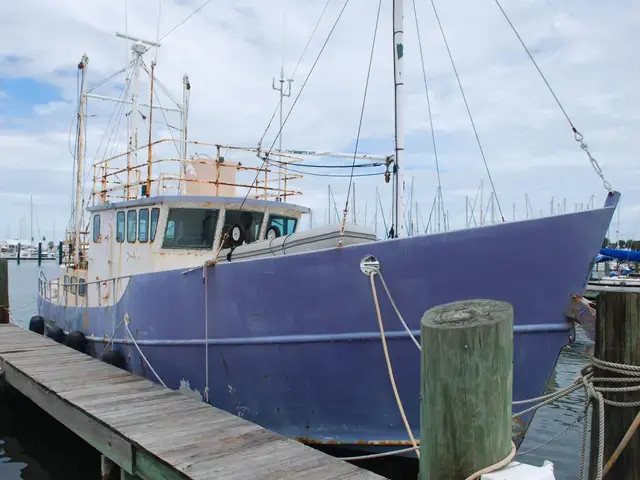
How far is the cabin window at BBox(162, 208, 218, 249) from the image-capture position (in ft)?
25.5

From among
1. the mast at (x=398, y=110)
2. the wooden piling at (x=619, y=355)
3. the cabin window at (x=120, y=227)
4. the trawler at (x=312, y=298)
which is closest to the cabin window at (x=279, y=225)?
the trawler at (x=312, y=298)

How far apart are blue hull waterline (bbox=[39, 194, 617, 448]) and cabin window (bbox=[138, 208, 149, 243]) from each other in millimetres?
1306

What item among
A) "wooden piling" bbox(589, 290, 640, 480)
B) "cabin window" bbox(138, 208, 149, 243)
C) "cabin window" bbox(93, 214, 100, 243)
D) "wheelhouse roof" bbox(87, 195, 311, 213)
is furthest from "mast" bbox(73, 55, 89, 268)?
"wooden piling" bbox(589, 290, 640, 480)

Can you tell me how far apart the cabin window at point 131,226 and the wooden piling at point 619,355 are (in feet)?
21.3

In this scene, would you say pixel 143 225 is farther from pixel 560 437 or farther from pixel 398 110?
pixel 560 437

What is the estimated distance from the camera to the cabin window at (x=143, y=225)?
7984 millimetres

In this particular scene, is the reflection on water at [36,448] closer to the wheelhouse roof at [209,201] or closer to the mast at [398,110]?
the wheelhouse roof at [209,201]

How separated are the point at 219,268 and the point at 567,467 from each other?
5639mm

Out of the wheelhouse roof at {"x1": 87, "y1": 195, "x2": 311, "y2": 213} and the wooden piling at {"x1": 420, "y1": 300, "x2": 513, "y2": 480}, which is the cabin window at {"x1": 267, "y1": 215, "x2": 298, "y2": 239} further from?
the wooden piling at {"x1": 420, "y1": 300, "x2": 513, "y2": 480}

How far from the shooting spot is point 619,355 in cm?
361

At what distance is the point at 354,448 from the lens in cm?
547

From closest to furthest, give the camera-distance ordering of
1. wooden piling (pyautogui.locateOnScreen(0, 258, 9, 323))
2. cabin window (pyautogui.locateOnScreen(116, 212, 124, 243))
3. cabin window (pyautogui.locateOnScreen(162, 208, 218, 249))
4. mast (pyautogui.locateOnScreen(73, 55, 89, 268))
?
1. cabin window (pyautogui.locateOnScreen(162, 208, 218, 249))
2. cabin window (pyautogui.locateOnScreen(116, 212, 124, 243))
3. mast (pyautogui.locateOnScreen(73, 55, 89, 268))
4. wooden piling (pyautogui.locateOnScreen(0, 258, 9, 323))

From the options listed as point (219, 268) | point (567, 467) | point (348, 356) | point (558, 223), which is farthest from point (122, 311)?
point (567, 467)

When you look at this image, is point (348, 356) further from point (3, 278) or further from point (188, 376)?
point (3, 278)
